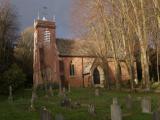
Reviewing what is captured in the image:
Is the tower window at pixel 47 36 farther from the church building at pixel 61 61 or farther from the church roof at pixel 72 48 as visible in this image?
the church roof at pixel 72 48

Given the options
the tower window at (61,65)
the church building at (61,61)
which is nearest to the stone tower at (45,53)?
the church building at (61,61)

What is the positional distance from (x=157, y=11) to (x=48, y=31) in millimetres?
26275

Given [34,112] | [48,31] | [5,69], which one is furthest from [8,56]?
[34,112]

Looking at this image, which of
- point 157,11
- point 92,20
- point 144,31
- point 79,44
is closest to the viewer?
point 157,11

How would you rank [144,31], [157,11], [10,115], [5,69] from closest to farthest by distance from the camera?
[10,115]
[157,11]
[144,31]
[5,69]

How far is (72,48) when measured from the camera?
6041cm

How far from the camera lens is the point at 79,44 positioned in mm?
60469

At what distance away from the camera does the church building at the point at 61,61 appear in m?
56.4

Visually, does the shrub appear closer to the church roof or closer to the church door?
the church roof

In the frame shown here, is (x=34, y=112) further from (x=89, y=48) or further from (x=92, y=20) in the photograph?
(x=89, y=48)

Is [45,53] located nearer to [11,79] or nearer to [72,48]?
[72,48]

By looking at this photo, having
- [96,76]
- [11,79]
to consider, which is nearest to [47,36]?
[96,76]

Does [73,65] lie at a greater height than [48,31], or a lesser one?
lesser

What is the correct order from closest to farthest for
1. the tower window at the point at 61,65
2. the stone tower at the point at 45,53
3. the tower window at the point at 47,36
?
the stone tower at the point at 45,53 → the tower window at the point at 47,36 → the tower window at the point at 61,65
